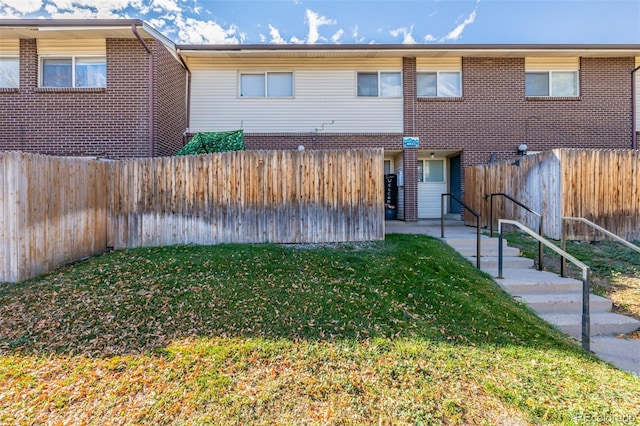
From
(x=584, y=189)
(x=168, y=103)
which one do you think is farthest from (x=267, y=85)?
(x=584, y=189)

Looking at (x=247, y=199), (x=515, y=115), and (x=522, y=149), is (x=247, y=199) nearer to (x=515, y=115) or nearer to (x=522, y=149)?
(x=522, y=149)

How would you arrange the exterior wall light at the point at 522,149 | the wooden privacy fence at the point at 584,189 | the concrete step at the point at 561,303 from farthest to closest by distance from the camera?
the exterior wall light at the point at 522,149, the wooden privacy fence at the point at 584,189, the concrete step at the point at 561,303

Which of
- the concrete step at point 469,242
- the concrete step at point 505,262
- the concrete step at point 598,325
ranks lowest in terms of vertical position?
the concrete step at point 598,325

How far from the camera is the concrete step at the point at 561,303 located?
4.54 m

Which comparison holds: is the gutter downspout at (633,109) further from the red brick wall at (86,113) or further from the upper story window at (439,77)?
the red brick wall at (86,113)

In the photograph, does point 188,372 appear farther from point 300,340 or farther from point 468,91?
point 468,91

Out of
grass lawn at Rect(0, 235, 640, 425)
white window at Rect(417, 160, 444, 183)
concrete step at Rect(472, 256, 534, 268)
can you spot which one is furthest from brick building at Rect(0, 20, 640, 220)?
grass lawn at Rect(0, 235, 640, 425)

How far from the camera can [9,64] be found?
9.33 m

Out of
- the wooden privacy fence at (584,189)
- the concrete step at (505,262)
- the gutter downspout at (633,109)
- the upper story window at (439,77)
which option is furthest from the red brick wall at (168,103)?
the gutter downspout at (633,109)

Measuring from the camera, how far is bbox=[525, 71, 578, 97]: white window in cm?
1097

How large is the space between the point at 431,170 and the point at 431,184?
568mm

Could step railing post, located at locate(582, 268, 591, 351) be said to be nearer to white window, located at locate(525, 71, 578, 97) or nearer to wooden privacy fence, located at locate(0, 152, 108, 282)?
wooden privacy fence, located at locate(0, 152, 108, 282)

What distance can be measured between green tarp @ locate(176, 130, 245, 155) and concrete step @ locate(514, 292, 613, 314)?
6987 millimetres

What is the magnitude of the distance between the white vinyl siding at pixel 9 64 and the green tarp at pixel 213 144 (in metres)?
6.09
